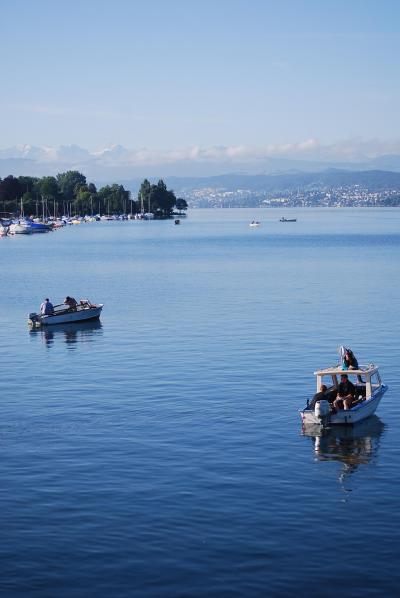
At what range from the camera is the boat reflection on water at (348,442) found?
38188mm

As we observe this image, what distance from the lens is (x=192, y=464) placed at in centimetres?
3681

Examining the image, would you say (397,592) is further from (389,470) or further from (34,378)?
(34,378)

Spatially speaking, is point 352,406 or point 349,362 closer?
point 352,406

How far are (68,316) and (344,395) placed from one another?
38888mm

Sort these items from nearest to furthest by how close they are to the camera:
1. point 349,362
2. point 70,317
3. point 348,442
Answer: point 348,442, point 349,362, point 70,317

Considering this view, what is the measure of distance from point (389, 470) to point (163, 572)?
41.5ft

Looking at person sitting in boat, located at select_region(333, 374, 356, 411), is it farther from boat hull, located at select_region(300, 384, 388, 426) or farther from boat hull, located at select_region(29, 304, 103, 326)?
boat hull, located at select_region(29, 304, 103, 326)

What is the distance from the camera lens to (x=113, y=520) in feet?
100

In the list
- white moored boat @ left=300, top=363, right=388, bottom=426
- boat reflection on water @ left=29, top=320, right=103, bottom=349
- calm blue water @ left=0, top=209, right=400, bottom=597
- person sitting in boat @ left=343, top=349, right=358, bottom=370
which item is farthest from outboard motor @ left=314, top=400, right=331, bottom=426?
boat reflection on water @ left=29, top=320, right=103, bottom=349

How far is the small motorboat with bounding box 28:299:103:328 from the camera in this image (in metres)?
77.0

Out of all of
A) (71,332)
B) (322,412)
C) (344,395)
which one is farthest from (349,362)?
(71,332)

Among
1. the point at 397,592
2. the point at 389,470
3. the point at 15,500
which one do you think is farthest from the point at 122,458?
the point at 397,592

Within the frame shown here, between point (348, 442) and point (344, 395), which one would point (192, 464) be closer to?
point (348, 442)

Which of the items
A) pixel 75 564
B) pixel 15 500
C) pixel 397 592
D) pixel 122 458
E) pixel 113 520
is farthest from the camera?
pixel 122 458
